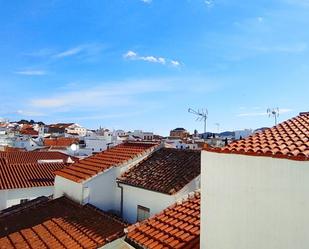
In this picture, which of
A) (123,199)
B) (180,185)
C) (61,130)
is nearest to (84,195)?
(123,199)

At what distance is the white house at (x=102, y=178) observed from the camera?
16359 millimetres

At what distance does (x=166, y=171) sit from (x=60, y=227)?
4794 millimetres

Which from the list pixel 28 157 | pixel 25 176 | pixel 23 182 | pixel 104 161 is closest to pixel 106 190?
pixel 104 161

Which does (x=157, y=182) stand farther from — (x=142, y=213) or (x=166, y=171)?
(x=142, y=213)

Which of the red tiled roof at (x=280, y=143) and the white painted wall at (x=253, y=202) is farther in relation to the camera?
the red tiled roof at (x=280, y=143)

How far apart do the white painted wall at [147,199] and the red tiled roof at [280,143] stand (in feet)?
16.1

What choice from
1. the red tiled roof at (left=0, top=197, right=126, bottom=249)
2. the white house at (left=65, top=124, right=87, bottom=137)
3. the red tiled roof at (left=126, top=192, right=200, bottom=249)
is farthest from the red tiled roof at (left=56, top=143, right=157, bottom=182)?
the white house at (left=65, top=124, right=87, bottom=137)

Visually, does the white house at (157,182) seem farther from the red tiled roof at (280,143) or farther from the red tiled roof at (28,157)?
the red tiled roof at (28,157)

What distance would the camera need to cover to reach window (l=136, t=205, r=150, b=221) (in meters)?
14.4

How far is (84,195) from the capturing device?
53.5ft

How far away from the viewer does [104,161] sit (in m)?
18.3

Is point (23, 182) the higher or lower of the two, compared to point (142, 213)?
lower

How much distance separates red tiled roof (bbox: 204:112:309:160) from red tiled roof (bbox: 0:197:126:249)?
5.20m

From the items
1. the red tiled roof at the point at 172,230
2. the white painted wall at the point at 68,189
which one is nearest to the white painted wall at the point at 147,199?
the red tiled roof at the point at 172,230
